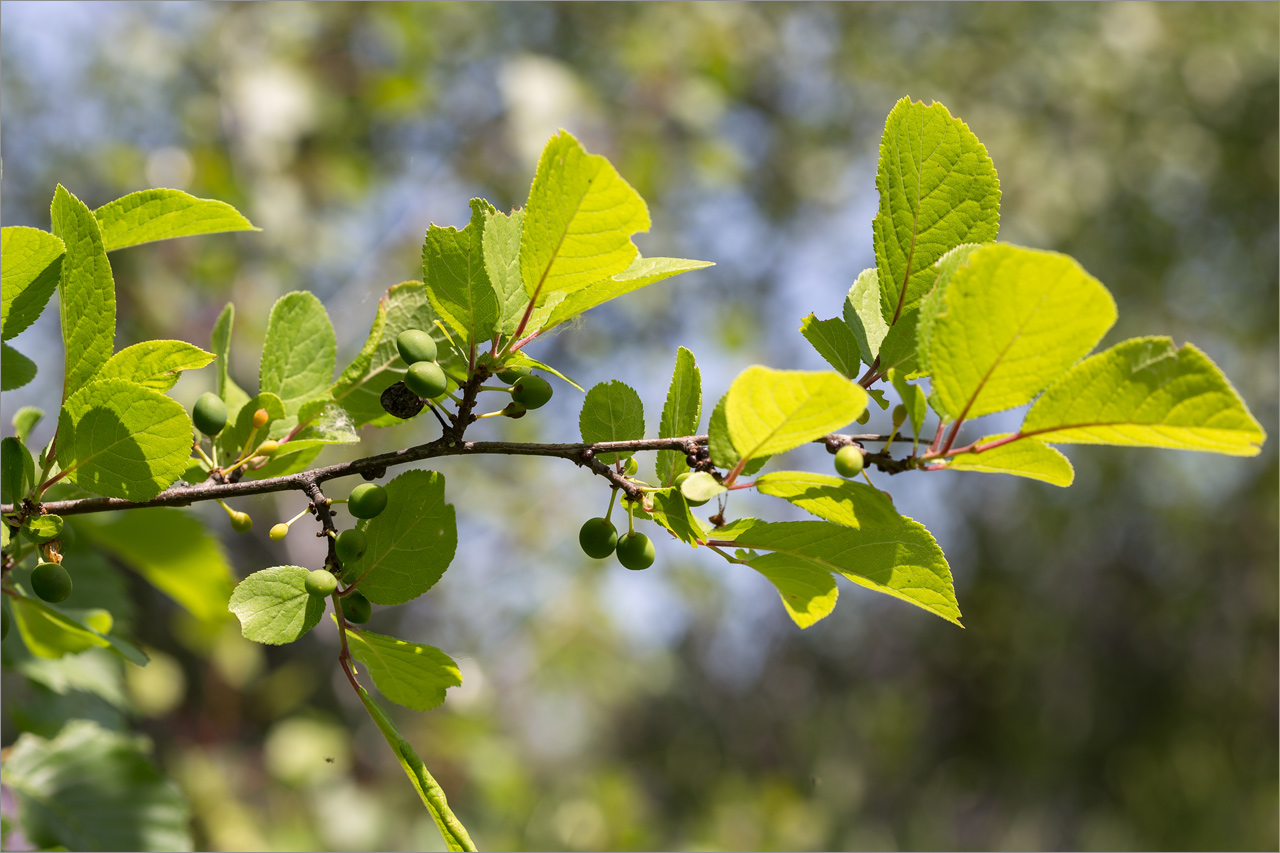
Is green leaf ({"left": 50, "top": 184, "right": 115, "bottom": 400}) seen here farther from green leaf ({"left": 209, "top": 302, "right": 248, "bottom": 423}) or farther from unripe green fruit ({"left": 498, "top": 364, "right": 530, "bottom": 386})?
unripe green fruit ({"left": 498, "top": 364, "right": 530, "bottom": 386})

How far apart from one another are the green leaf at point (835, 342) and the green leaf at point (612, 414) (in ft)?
0.40

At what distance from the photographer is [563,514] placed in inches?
124

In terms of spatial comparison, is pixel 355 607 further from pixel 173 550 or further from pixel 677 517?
pixel 173 550

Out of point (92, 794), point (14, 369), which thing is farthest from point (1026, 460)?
point (92, 794)

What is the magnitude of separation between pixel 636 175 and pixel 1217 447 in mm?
2639

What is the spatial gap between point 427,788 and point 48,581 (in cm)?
26

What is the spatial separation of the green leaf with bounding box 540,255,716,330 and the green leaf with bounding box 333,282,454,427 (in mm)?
146

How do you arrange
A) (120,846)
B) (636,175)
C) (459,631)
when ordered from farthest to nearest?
(459,631) → (636,175) → (120,846)

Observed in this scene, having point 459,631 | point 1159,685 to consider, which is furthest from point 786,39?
point 1159,685

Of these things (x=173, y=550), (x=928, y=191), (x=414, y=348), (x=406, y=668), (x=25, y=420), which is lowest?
(x=173, y=550)

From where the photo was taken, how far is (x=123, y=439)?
1.61 feet

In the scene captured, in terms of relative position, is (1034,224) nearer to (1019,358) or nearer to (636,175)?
(636,175)

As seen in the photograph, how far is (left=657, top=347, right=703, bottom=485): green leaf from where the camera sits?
0.51m

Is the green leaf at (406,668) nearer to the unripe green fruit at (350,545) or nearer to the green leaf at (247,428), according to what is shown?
the unripe green fruit at (350,545)
